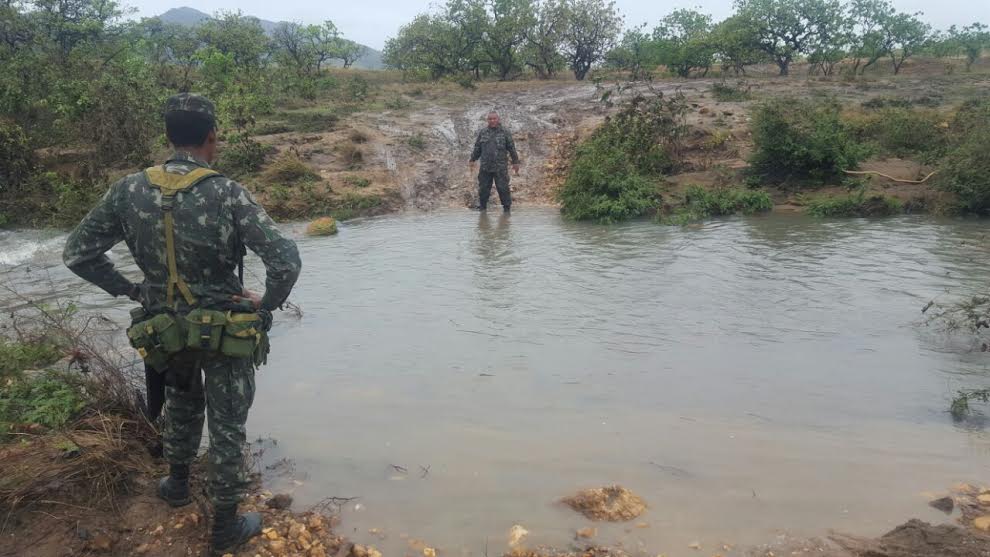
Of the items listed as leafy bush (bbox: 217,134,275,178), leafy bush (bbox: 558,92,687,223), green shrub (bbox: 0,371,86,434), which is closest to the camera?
green shrub (bbox: 0,371,86,434)

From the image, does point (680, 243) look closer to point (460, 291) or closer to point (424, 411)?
point (460, 291)

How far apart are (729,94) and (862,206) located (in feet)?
24.3

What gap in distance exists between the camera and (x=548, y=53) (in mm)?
28781

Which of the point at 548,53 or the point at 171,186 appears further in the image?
the point at 548,53

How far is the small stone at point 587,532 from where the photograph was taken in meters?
3.25

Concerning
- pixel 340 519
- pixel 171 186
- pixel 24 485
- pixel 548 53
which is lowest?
pixel 340 519

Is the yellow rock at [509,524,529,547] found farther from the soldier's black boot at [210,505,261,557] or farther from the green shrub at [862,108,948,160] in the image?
the green shrub at [862,108,948,160]

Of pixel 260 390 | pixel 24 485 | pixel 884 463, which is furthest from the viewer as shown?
pixel 260 390

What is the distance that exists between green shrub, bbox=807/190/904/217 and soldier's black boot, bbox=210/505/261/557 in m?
11.2

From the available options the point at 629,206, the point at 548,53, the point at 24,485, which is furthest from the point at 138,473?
the point at 548,53

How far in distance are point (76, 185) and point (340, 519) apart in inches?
479

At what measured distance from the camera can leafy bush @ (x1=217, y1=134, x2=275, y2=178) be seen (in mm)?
14385

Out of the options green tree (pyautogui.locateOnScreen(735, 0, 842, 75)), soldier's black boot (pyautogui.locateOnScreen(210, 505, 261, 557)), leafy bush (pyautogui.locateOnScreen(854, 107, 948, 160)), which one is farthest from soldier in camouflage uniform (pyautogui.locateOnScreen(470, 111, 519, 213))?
green tree (pyautogui.locateOnScreen(735, 0, 842, 75))

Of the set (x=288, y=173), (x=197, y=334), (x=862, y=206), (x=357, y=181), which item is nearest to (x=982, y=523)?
(x=197, y=334)
